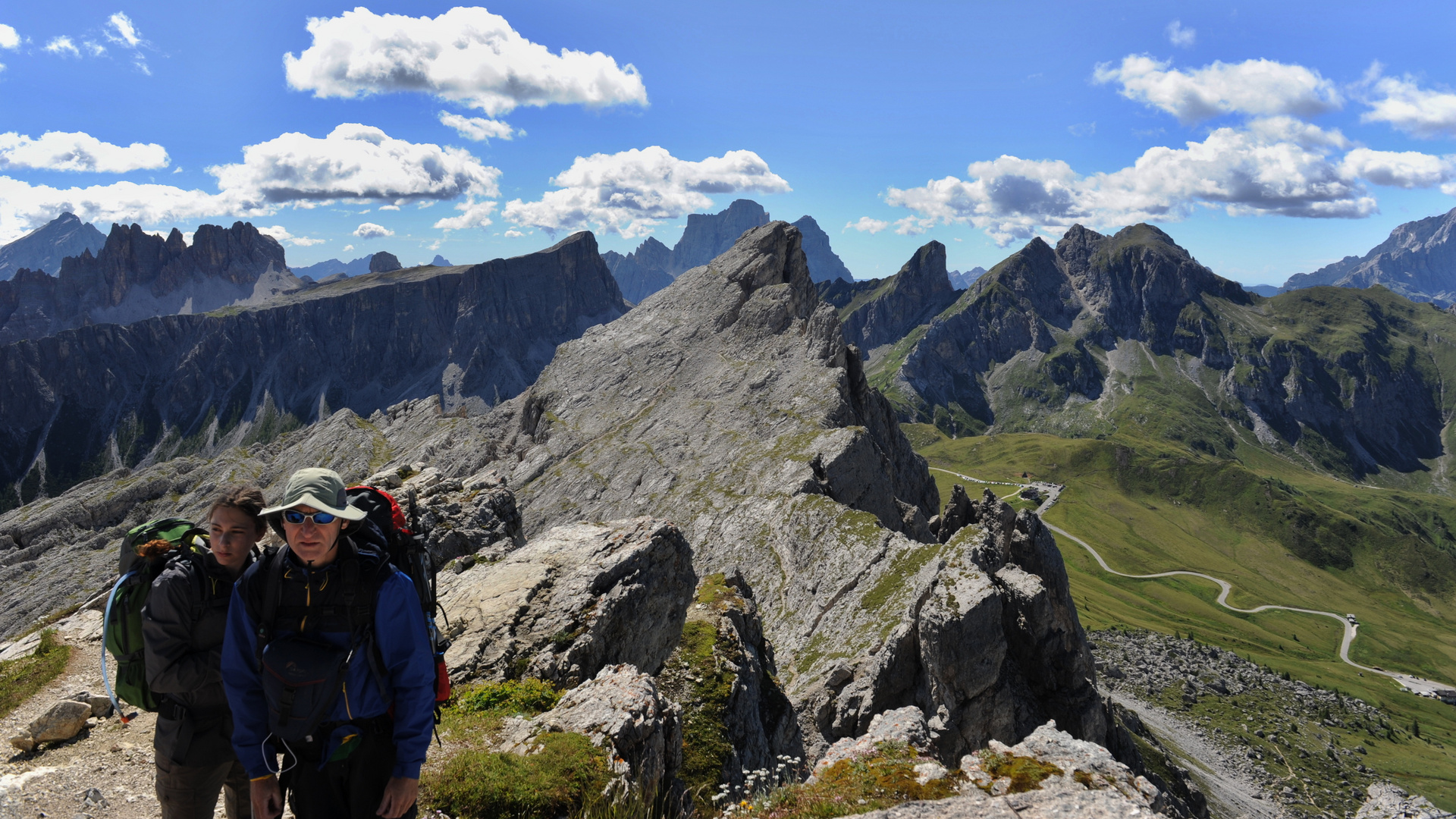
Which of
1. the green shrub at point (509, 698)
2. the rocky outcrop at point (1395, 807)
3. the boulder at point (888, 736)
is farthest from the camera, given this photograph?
the rocky outcrop at point (1395, 807)

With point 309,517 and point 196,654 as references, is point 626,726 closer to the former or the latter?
point 196,654

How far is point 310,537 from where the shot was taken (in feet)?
28.9

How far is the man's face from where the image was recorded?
8.74 m

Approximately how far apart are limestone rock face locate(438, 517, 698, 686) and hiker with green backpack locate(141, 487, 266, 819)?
12802 millimetres

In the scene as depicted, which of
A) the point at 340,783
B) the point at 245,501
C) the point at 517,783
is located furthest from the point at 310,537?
the point at 517,783

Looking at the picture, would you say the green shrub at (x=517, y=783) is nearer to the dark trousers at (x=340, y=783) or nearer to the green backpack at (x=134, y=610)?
the dark trousers at (x=340, y=783)

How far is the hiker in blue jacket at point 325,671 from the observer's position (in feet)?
29.0

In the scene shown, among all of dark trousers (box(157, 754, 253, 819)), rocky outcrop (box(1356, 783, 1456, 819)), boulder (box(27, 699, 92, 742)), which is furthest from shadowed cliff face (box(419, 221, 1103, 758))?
rocky outcrop (box(1356, 783, 1456, 819))

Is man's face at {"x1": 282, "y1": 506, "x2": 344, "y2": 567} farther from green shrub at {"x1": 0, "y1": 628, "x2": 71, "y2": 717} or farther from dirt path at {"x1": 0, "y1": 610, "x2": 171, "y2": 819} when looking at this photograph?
green shrub at {"x1": 0, "y1": 628, "x2": 71, "y2": 717}

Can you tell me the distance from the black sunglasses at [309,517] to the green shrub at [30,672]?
68.1 feet

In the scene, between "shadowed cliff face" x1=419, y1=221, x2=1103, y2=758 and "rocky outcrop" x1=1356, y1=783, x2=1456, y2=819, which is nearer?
"shadowed cliff face" x1=419, y1=221, x2=1103, y2=758

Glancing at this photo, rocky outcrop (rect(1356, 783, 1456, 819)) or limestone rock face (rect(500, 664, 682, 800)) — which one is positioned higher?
limestone rock face (rect(500, 664, 682, 800))

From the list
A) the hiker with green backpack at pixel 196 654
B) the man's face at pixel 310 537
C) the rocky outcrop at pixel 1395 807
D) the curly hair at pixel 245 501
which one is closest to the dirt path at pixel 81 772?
the hiker with green backpack at pixel 196 654

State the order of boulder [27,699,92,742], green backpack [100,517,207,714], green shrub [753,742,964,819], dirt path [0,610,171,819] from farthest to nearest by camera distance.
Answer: boulder [27,699,92,742] < dirt path [0,610,171,819] < green shrub [753,742,964,819] < green backpack [100,517,207,714]
